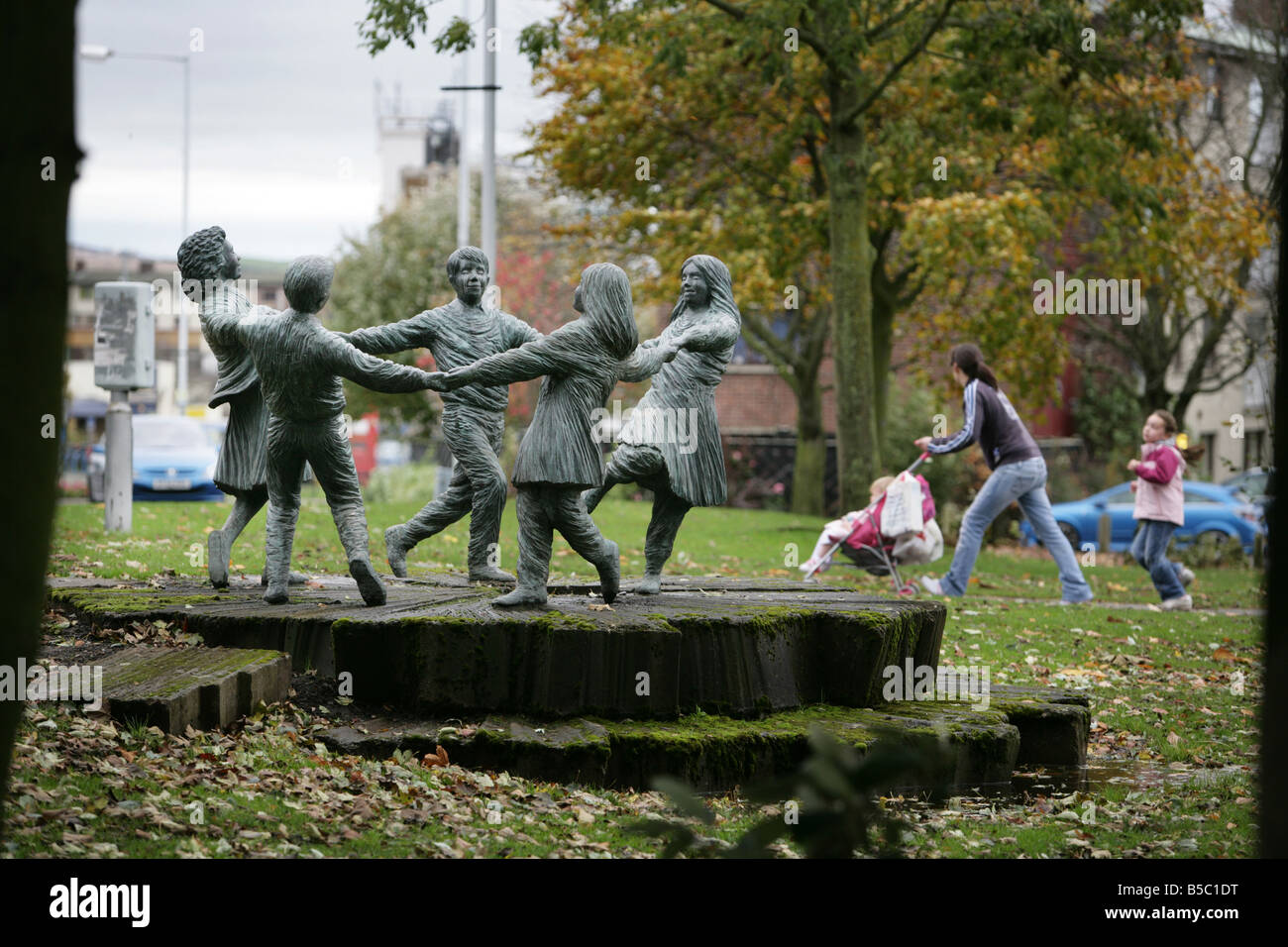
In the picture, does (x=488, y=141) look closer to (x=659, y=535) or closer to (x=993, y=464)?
(x=993, y=464)

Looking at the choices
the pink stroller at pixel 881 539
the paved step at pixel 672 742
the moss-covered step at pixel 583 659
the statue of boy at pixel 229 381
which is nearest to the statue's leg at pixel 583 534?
the moss-covered step at pixel 583 659

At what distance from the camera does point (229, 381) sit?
856 centimetres

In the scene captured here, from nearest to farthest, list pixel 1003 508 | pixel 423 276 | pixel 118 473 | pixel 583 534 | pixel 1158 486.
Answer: pixel 583 534
pixel 1003 508
pixel 1158 486
pixel 118 473
pixel 423 276

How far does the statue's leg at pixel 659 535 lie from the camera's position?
8258 millimetres

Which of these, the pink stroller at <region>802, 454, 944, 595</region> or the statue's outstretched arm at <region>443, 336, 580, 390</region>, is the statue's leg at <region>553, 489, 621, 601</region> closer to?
the statue's outstretched arm at <region>443, 336, 580, 390</region>

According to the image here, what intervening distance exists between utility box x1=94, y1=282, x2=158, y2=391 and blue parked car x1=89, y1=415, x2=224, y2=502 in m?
8.45

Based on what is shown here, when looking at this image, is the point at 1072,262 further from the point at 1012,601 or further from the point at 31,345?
the point at 31,345

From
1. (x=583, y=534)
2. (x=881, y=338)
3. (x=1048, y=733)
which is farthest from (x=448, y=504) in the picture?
(x=881, y=338)

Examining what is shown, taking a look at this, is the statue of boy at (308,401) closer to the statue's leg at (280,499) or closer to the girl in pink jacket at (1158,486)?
the statue's leg at (280,499)

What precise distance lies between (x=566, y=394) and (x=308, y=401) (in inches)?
56.7

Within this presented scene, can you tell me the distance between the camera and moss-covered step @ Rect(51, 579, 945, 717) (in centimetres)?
691

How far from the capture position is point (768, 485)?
1165 inches

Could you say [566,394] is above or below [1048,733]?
above

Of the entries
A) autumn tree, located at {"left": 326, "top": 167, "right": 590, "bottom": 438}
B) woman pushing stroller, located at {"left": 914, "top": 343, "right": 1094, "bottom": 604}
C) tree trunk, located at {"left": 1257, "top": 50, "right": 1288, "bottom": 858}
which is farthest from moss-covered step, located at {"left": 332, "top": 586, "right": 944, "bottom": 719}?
autumn tree, located at {"left": 326, "top": 167, "right": 590, "bottom": 438}
